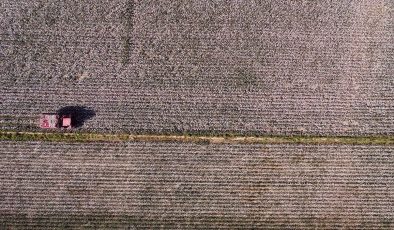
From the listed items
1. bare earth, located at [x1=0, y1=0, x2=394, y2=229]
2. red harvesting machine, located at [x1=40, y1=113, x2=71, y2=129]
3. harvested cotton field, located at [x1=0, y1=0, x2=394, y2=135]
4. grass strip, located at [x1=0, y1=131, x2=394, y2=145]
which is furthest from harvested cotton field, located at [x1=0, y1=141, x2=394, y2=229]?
harvested cotton field, located at [x1=0, y1=0, x2=394, y2=135]

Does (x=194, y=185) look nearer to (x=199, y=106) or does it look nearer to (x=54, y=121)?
(x=199, y=106)

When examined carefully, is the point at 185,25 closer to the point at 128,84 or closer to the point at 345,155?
the point at 128,84

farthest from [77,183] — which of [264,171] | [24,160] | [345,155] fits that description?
[345,155]

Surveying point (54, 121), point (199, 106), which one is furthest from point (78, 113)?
point (199, 106)

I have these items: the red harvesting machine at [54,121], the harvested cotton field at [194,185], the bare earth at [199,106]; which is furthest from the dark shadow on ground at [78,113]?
the harvested cotton field at [194,185]

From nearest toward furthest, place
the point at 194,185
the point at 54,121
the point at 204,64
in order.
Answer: the point at 54,121 → the point at 194,185 → the point at 204,64

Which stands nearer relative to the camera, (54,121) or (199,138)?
(54,121)
